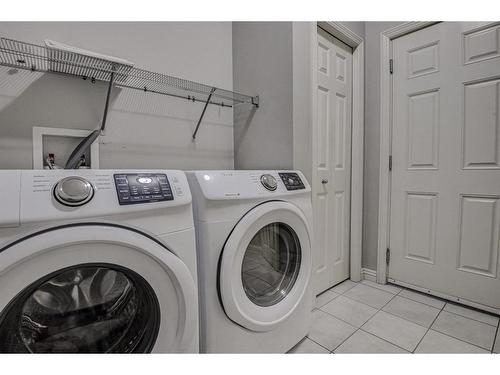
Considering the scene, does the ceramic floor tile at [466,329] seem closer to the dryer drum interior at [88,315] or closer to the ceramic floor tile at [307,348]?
the ceramic floor tile at [307,348]

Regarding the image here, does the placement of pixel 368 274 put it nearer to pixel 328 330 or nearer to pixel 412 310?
pixel 412 310

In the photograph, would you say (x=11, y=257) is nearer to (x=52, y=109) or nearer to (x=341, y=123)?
(x=52, y=109)

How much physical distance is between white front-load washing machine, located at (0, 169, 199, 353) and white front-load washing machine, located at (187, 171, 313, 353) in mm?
103

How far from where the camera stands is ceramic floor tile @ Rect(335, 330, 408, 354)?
1179mm

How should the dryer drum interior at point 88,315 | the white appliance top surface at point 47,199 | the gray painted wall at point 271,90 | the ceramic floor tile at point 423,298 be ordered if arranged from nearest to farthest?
the white appliance top surface at point 47,199, the dryer drum interior at point 88,315, the gray painted wall at point 271,90, the ceramic floor tile at point 423,298

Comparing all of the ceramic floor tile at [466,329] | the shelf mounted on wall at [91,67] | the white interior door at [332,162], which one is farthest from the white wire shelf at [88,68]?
the ceramic floor tile at [466,329]

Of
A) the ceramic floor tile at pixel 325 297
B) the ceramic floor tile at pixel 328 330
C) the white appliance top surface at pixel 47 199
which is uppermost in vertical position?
the white appliance top surface at pixel 47 199

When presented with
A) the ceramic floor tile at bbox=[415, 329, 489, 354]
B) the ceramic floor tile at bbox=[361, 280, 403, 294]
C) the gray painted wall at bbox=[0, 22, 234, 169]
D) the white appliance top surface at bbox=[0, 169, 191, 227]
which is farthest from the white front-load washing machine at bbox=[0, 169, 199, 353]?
the ceramic floor tile at bbox=[361, 280, 403, 294]

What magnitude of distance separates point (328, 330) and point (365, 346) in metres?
0.19

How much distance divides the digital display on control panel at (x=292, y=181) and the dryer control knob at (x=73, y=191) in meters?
0.77

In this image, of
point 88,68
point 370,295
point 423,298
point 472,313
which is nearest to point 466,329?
point 472,313

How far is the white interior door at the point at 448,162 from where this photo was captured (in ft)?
4.76

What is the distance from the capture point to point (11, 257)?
20.7 inches
